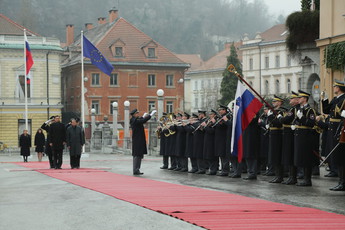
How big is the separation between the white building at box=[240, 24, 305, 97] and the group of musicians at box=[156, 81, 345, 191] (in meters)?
63.4

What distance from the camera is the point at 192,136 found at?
21.4 metres

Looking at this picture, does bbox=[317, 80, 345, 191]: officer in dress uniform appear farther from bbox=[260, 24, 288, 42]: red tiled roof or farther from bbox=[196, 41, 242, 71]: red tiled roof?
bbox=[196, 41, 242, 71]: red tiled roof

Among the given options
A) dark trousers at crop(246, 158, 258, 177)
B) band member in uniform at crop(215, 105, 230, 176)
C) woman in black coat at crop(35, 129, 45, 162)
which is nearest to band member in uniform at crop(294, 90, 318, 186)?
dark trousers at crop(246, 158, 258, 177)

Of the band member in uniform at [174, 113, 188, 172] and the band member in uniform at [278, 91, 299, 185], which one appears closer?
the band member in uniform at [278, 91, 299, 185]

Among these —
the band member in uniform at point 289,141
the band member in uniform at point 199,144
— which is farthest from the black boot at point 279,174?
the band member in uniform at point 199,144

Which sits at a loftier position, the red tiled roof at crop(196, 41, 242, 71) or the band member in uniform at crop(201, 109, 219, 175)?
the red tiled roof at crop(196, 41, 242, 71)

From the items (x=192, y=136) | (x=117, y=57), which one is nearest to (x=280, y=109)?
(x=192, y=136)

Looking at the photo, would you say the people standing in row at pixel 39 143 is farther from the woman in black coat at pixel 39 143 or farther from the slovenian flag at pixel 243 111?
the slovenian flag at pixel 243 111

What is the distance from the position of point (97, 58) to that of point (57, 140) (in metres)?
11.3

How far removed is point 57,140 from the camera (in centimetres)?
2441

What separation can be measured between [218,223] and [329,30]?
15.9 metres

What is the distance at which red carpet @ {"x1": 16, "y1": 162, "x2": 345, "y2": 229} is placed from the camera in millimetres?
9727

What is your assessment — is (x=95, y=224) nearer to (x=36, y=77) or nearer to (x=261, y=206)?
(x=261, y=206)

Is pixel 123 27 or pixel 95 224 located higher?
pixel 123 27
